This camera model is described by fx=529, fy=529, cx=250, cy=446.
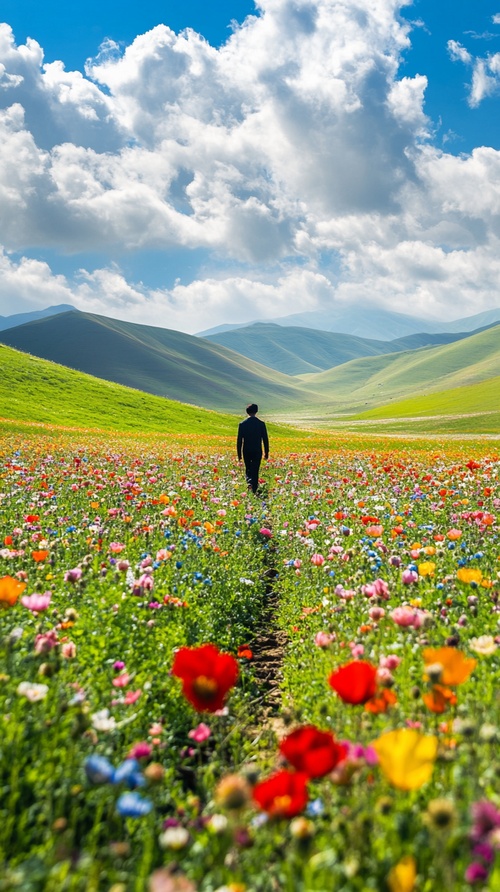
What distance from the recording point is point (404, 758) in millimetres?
2080

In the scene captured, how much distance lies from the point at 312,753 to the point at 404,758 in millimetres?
365

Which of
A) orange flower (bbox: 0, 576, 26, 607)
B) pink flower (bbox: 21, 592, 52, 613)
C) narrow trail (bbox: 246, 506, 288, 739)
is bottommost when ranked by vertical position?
narrow trail (bbox: 246, 506, 288, 739)

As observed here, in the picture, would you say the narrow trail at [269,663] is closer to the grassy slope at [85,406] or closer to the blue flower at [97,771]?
the blue flower at [97,771]

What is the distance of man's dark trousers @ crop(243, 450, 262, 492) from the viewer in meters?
15.9

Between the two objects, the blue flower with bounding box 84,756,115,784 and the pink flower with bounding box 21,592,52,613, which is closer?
the blue flower with bounding box 84,756,115,784

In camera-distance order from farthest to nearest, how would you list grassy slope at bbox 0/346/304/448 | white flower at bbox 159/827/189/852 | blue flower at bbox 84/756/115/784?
grassy slope at bbox 0/346/304/448 → blue flower at bbox 84/756/115/784 → white flower at bbox 159/827/189/852

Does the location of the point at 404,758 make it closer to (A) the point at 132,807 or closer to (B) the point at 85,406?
(A) the point at 132,807

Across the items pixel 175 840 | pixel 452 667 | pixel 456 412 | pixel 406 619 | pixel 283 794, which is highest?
pixel 456 412

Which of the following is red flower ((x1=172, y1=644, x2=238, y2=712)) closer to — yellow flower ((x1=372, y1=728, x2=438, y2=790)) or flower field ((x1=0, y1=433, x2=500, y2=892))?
flower field ((x1=0, y1=433, x2=500, y2=892))

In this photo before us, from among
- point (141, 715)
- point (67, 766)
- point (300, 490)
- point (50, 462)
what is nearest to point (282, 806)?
point (67, 766)

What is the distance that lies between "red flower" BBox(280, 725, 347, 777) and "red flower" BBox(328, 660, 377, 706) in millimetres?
310

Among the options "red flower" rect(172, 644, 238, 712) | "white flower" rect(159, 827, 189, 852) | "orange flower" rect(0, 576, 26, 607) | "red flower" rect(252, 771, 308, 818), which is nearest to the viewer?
"red flower" rect(252, 771, 308, 818)

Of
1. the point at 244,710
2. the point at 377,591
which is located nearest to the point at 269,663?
the point at 244,710

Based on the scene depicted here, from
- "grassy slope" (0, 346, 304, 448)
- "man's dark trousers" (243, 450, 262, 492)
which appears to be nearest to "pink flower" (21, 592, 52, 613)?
"man's dark trousers" (243, 450, 262, 492)
